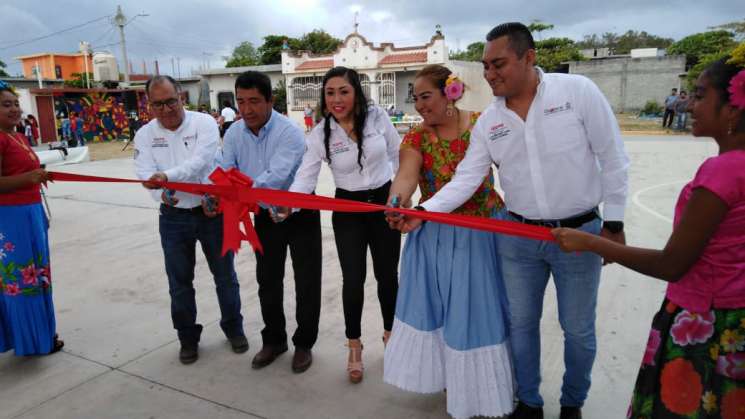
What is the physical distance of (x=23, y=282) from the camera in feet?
10.8

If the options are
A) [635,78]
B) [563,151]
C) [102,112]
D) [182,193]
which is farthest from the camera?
[635,78]

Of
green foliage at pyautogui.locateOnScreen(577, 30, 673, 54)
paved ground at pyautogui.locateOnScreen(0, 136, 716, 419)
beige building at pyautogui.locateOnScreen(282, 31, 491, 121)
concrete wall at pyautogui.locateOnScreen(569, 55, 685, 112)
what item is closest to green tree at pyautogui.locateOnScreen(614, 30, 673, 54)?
green foliage at pyautogui.locateOnScreen(577, 30, 673, 54)

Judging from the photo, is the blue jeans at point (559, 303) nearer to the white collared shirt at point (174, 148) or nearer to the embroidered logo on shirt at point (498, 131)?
the embroidered logo on shirt at point (498, 131)

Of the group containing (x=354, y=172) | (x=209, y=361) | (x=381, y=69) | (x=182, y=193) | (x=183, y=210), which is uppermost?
(x=381, y=69)

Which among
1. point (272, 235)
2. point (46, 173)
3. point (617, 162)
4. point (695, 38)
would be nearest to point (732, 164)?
point (617, 162)

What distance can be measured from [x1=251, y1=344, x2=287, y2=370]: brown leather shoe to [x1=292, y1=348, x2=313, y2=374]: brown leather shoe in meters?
0.15

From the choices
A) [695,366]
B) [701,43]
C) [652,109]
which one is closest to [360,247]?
[695,366]

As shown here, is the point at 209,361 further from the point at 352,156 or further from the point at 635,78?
the point at 635,78

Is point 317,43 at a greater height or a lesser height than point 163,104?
greater

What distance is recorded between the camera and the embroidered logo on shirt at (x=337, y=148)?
294 centimetres

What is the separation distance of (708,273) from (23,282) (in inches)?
147

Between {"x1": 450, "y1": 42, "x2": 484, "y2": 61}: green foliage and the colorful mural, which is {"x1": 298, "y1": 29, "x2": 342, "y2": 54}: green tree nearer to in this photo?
{"x1": 450, "y1": 42, "x2": 484, "y2": 61}: green foliage

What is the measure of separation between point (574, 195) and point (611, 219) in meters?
0.18

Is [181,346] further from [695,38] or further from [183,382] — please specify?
[695,38]
